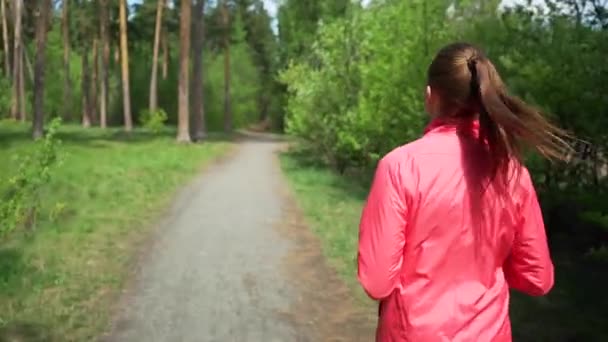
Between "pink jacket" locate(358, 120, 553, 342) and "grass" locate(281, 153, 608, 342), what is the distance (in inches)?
217

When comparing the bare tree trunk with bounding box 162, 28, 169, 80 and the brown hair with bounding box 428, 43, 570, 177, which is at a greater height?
the bare tree trunk with bounding box 162, 28, 169, 80

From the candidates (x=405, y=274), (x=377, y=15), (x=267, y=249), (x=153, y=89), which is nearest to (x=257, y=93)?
(x=153, y=89)

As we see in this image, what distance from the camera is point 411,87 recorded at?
15.7 m

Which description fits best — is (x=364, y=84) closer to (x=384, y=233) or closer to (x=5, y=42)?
(x=384, y=233)

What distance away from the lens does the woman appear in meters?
2.30

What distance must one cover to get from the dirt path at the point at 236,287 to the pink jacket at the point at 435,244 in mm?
4334

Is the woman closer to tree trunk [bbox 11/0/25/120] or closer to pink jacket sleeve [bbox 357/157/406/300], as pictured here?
pink jacket sleeve [bbox 357/157/406/300]

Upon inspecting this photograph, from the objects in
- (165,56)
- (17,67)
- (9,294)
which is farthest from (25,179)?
(165,56)

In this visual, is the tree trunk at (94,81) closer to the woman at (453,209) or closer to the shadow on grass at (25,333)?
the shadow on grass at (25,333)

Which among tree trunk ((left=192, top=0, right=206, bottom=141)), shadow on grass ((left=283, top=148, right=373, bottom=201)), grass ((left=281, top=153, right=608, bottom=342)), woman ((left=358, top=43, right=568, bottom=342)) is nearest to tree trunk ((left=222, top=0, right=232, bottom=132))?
tree trunk ((left=192, top=0, right=206, bottom=141))

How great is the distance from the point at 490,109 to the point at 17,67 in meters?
53.4

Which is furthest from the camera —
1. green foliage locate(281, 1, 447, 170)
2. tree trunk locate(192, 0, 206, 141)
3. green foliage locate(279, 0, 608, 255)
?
tree trunk locate(192, 0, 206, 141)

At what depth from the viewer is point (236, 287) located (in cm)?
855

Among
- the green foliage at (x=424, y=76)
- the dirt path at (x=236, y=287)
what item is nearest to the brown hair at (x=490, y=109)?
the green foliage at (x=424, y=76)
